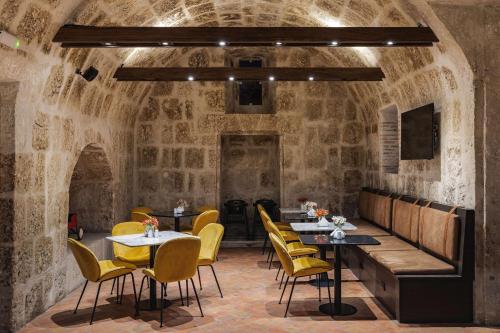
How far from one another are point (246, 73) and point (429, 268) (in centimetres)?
380

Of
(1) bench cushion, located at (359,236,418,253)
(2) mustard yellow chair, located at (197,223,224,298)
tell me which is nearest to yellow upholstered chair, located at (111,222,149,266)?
(2) mustard yellow chair, located at (197,223,224,298)

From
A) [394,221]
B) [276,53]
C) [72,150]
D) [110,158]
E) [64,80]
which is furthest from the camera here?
[276,53]

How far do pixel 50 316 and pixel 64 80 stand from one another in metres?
2.65

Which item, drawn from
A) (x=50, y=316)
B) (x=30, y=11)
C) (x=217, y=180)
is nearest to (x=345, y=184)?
(x=217, y=180)

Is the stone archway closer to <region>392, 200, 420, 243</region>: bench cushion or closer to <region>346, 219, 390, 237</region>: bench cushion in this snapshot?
<region>346, 219, 390, 237</region>: bench cushion

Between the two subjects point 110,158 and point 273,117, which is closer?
point 110,158

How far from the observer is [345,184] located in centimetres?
945

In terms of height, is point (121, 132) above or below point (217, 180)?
above

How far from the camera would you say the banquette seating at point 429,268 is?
472 cm

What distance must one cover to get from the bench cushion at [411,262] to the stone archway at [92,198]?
450 centimetres

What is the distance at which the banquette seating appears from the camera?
4.72m

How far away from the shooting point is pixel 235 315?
16.6ft

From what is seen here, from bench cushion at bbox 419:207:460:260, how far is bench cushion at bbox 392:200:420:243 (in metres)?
0.20

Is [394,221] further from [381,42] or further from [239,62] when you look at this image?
[239,62]
